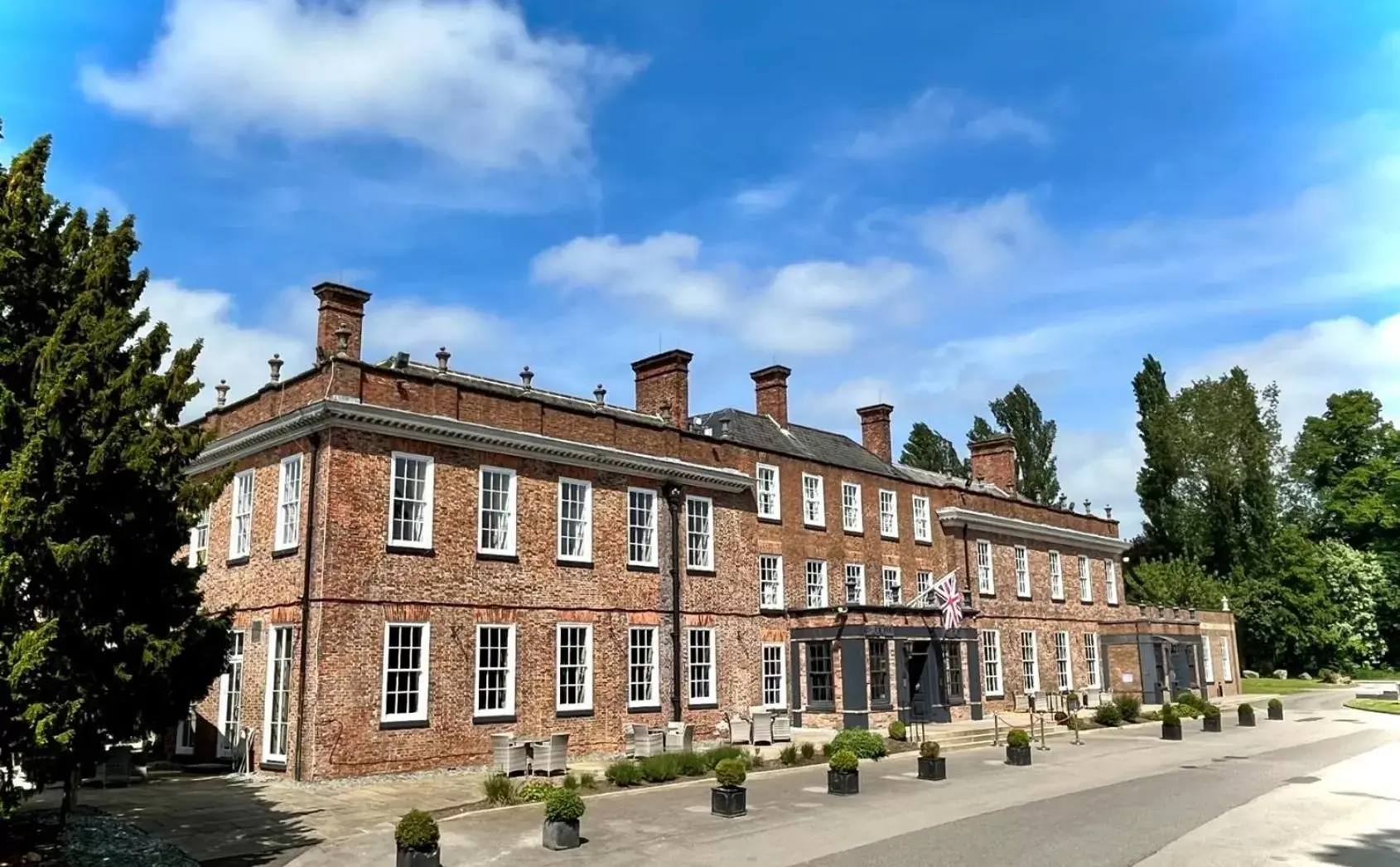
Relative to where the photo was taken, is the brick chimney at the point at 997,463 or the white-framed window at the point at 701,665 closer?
the white-framed window at the point at 701,665

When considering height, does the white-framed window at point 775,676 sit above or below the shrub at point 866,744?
above

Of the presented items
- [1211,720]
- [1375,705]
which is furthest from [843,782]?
[1375,705]

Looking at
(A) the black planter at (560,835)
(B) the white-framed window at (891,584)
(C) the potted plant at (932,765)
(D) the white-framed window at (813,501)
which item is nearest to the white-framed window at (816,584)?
(D) the white-framed window at (813,501)

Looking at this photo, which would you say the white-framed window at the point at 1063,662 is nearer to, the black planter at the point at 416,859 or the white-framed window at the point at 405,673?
the white-framed window at the point at 405,673

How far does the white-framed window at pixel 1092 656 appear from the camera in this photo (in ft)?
138

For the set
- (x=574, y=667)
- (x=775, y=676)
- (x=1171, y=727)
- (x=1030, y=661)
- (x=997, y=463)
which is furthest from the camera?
(x=997, y=463)

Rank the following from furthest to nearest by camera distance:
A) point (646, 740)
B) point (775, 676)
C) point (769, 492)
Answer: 1. point (769, 492)
2. point (775, 676)
3. point (646, 740)

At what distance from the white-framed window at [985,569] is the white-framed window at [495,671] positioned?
21.5 metres

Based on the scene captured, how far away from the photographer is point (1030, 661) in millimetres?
38875

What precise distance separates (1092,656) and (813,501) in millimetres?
18243

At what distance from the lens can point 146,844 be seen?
12.7 meters

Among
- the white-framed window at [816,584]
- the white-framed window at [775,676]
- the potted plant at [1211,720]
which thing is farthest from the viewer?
the white-framed window at [816,584]

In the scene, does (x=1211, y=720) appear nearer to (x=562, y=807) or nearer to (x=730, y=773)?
(x=730, y=773)

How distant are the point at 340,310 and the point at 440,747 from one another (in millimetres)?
9699
